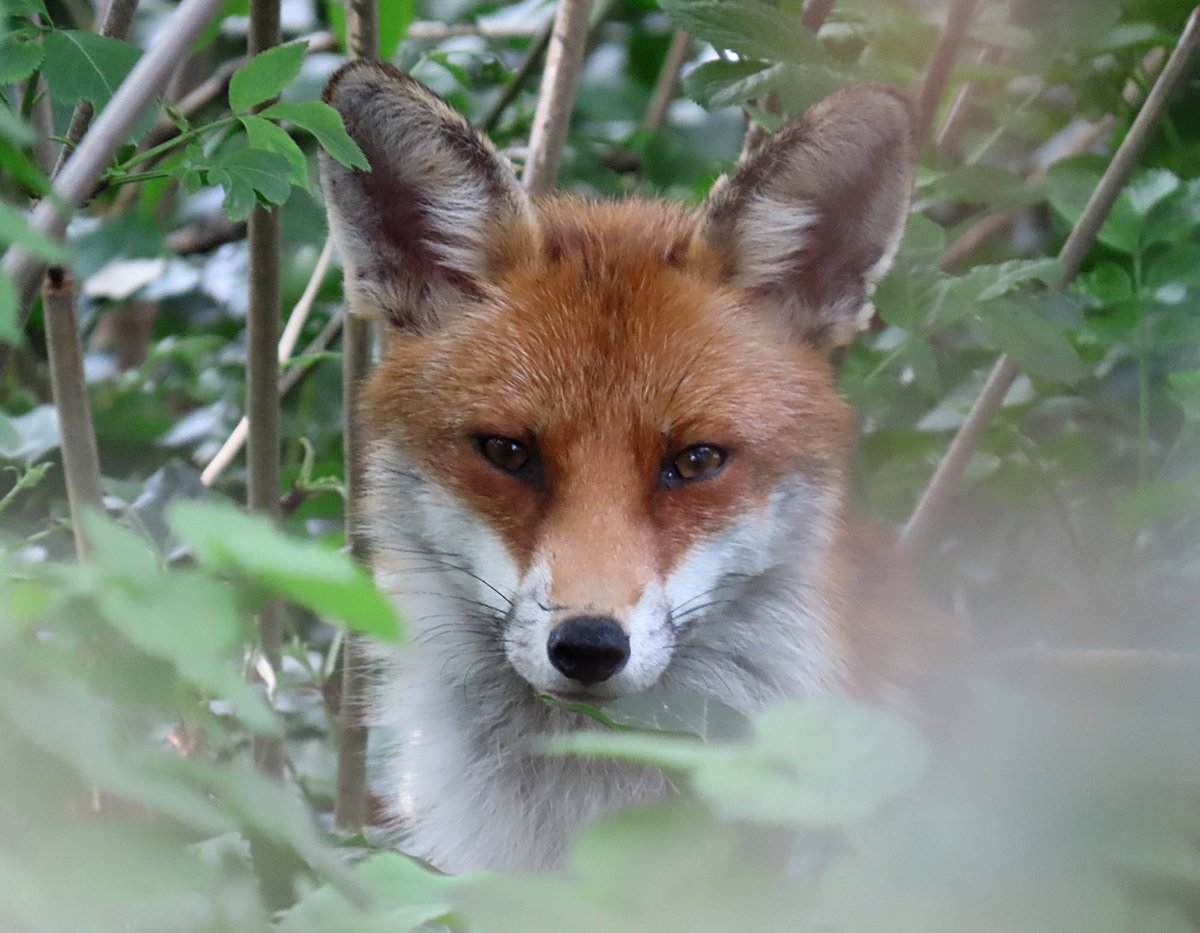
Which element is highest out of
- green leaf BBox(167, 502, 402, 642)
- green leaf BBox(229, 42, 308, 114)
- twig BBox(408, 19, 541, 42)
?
green leaf BBox(167, 502, 402, 642)

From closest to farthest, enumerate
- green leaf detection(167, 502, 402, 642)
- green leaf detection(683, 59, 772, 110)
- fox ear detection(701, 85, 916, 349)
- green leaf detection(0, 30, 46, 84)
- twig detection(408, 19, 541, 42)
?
green leaf detection(167, 502, 402, 642)
green leaf detection(0, 30, 46, 84)
fox ear detection(701, 85, 916, 349)
green leaf detection(683, 59, 772, 110)
twig detection(408, 19, 541, 42)

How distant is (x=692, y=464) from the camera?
270cm

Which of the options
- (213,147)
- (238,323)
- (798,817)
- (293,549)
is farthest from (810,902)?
(238,323)

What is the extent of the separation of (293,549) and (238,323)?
4698 millimetres

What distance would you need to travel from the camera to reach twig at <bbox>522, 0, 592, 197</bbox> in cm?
354

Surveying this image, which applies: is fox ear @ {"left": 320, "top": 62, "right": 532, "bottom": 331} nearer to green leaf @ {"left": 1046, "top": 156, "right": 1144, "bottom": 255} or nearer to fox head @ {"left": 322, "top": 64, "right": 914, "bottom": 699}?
fox head @ {"left": 322, "top": 64, "right": 914, "bottom": 699}

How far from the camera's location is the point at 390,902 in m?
1.15

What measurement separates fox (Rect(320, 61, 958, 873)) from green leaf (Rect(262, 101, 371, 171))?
1.67 feet

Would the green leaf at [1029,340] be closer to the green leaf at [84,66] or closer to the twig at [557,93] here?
the twig at [557,93]

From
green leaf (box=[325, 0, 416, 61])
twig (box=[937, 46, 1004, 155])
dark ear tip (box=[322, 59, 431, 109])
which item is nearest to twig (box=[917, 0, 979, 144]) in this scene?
twig (box=[937, 46, 1004, 155])

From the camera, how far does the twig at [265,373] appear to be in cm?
295

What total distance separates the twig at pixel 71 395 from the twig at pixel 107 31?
0.27 m

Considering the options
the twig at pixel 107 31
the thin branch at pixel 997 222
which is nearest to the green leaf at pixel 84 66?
the twig at pixel 107 31

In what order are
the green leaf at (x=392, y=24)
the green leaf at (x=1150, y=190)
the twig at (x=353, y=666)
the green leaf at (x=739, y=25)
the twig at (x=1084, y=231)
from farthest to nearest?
the green leaf at (x=392, y=24)
the green leaf at (x=1150, y=190)
the twig at (x=1084, y=231)
the twig at (x=353, y=666)
the green leaf at (x=739, y=25)
